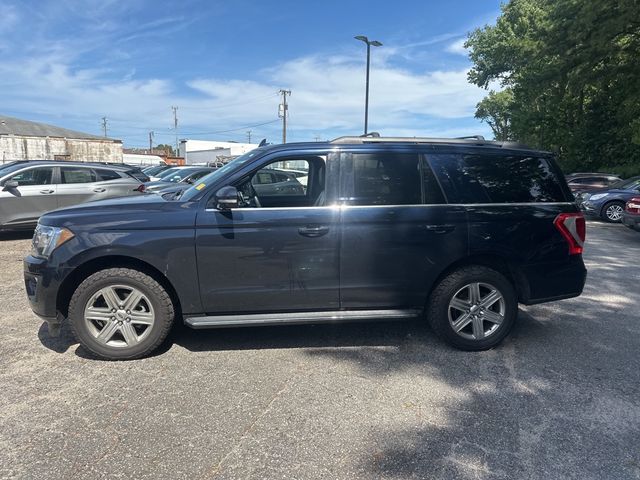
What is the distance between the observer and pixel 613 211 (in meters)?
13.5

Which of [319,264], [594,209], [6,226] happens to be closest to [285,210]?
[319,264]

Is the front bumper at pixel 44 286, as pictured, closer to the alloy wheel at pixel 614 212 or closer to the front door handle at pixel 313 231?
the front door handle at pixel 313 231

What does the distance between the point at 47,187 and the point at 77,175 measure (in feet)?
2.18

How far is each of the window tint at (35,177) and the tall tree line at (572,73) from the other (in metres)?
18.6

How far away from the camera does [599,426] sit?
9.70 ft

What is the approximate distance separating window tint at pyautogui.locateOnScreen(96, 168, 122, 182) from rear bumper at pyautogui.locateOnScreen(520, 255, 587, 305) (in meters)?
9.16

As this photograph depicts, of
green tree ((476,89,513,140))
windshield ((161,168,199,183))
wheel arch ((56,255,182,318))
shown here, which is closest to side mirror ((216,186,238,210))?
wheel arch ((56,255,182,318))

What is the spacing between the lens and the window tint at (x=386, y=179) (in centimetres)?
391

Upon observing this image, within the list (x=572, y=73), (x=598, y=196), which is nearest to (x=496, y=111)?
(x=572, y=73)

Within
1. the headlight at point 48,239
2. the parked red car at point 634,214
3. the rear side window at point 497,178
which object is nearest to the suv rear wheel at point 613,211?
the parked red car at point 634,214

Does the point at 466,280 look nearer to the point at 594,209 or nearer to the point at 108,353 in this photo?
the point at 108,353

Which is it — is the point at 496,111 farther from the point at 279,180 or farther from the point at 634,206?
the point at 279,180

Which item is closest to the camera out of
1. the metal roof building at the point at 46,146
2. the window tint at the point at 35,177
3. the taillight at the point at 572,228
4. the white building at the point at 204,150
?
the taillight at the point at 572,228

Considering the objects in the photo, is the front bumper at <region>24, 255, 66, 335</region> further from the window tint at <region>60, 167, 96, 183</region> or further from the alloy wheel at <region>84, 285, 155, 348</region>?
the window tint at <region>60, 167, 96, 183</region>
